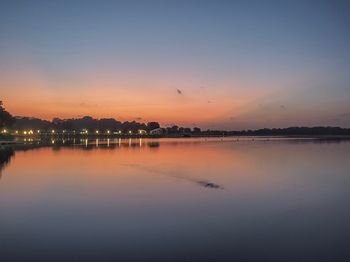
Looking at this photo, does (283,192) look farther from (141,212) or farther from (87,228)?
(87,228)

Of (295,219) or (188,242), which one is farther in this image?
(295,219)

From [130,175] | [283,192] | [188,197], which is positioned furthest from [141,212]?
[130,175]

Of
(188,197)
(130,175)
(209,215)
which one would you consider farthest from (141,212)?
(130,175)

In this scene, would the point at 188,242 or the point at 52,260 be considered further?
the point at 188,242

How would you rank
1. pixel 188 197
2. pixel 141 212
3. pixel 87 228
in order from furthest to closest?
pixel 188 197
pixel 141 212
pixel 87 228

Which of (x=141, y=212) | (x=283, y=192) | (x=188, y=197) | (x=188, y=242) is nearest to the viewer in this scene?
(x=188, y=242)

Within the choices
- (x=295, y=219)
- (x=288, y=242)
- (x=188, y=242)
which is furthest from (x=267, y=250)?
(x=295, y=219)

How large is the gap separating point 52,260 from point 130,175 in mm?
18050

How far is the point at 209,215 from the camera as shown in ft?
46.2

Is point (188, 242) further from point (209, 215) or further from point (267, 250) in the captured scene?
point (209, 215)

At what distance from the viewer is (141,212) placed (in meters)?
14.5

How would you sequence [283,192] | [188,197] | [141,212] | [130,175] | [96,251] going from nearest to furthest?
[96,251], [141,212], [188,197], [283,192], [130,175]

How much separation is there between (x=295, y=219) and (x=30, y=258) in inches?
371

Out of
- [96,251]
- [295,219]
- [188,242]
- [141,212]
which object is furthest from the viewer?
[141,212]
